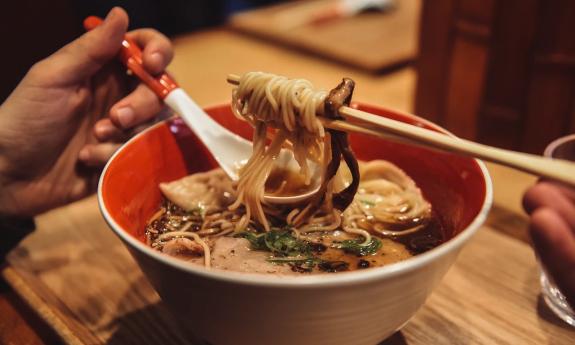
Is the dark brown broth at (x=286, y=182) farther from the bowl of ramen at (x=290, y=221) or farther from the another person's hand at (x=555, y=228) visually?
the another person's hand at (x=555, y=228)

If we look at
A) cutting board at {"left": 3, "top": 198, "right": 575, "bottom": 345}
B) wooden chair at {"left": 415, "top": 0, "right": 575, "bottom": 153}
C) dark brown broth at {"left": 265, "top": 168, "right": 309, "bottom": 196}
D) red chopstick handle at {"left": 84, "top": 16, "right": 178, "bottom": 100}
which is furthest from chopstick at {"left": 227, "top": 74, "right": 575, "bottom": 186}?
wooden chair at {"left": 415, "top": 0, "right": 575, "bottom": 153}

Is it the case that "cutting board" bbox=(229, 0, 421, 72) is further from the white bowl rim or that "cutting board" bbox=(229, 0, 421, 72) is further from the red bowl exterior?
the white bowl rim

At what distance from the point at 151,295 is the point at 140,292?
0.04 meters

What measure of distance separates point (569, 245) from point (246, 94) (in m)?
0.71

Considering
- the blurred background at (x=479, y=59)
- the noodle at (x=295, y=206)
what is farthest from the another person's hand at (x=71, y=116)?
the noodle at (x=295, y=206)

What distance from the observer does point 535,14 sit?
5.55 feet

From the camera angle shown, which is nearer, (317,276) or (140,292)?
(317,276)

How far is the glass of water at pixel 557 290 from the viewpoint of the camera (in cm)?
111

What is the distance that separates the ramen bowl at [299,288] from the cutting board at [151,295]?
0.18 m

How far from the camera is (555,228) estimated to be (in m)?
0.74

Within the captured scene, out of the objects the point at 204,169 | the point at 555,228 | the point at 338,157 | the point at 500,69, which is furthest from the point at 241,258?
the point at 500,69

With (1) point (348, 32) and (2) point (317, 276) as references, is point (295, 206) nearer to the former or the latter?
(2) point (317, 276)

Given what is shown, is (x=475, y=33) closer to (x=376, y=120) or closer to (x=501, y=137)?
(x=501, y=137)

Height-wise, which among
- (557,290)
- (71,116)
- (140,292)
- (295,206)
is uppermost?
(71,116)
